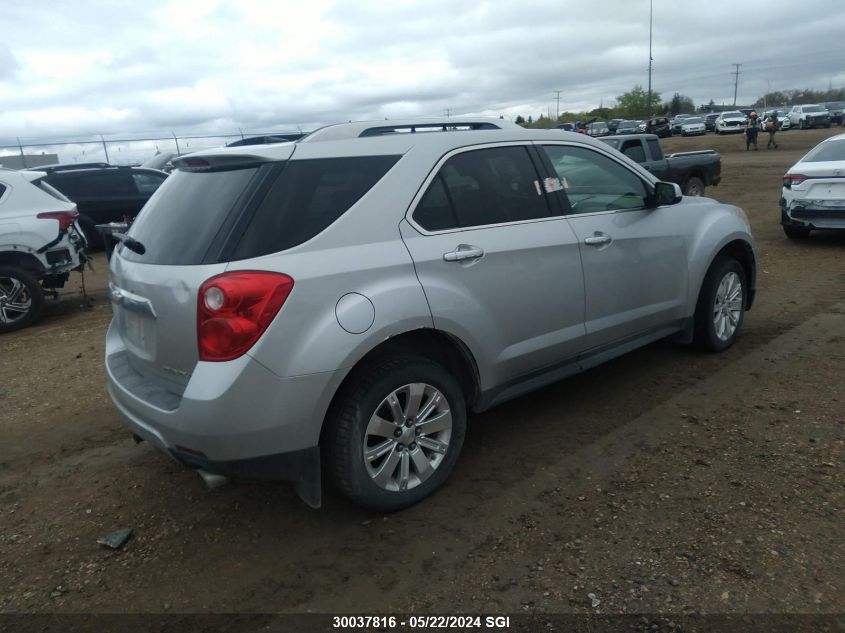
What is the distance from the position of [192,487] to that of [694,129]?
50459 millimetres

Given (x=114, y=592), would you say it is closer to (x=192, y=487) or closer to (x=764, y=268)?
(x=192, y=487)

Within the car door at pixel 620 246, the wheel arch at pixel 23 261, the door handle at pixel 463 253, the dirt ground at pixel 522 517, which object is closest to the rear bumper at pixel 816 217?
the dirt ground at pixel 522 517

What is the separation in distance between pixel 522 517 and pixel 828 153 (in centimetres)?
897

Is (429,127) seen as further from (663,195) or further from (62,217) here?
(62,217)

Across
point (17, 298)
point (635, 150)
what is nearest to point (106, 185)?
point (17, 298)

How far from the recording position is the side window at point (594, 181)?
413 centimetres

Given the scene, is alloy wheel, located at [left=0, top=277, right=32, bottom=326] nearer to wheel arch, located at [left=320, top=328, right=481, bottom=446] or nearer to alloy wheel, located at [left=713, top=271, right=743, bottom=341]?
wheel arch, located at [left=320, top=328, right=481, bottom=446]

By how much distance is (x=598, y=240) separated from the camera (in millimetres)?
4086

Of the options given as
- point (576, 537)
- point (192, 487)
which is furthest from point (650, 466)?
point (192, 487)

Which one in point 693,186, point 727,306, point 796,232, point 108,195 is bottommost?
point 796,232

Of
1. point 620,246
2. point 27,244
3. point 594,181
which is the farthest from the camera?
point 27,244

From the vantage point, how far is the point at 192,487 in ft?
12.3

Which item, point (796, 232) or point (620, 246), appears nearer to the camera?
point (620, 246)

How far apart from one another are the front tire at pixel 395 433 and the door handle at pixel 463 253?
52cm
